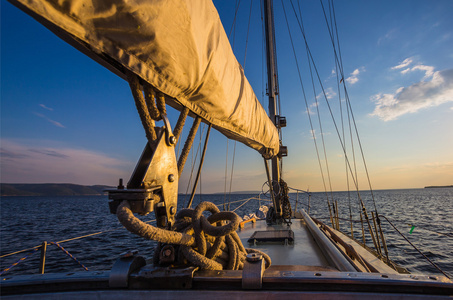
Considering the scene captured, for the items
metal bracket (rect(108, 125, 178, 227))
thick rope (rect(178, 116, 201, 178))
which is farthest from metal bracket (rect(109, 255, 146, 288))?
thick rope (rect(178, 116, 201, 178))

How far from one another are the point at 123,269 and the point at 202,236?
17.0 inches

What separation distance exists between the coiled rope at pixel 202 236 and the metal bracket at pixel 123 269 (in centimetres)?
25

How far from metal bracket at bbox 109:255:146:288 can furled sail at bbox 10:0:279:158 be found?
919 millimetres

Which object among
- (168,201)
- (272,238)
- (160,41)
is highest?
(160,41)

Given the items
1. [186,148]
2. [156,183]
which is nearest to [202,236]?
[156,183]

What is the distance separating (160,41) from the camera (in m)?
1.00

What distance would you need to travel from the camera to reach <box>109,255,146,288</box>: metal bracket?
3.83 feet

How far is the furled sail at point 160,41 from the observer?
29.9 inches

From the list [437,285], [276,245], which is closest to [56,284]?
[437,285]

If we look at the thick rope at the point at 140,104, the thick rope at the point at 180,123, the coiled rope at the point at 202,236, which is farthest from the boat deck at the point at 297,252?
the thick rope at the point at 140,104

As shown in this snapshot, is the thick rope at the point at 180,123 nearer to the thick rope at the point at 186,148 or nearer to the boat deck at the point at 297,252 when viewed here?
the thick rope at the point at 186,148

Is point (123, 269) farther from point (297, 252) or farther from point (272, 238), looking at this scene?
point (272, 238)

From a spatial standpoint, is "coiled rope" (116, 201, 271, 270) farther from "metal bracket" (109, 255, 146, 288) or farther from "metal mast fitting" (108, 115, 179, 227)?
"metal bracket" (109, 255, 146, 288)

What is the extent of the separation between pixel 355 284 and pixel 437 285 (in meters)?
0.33
